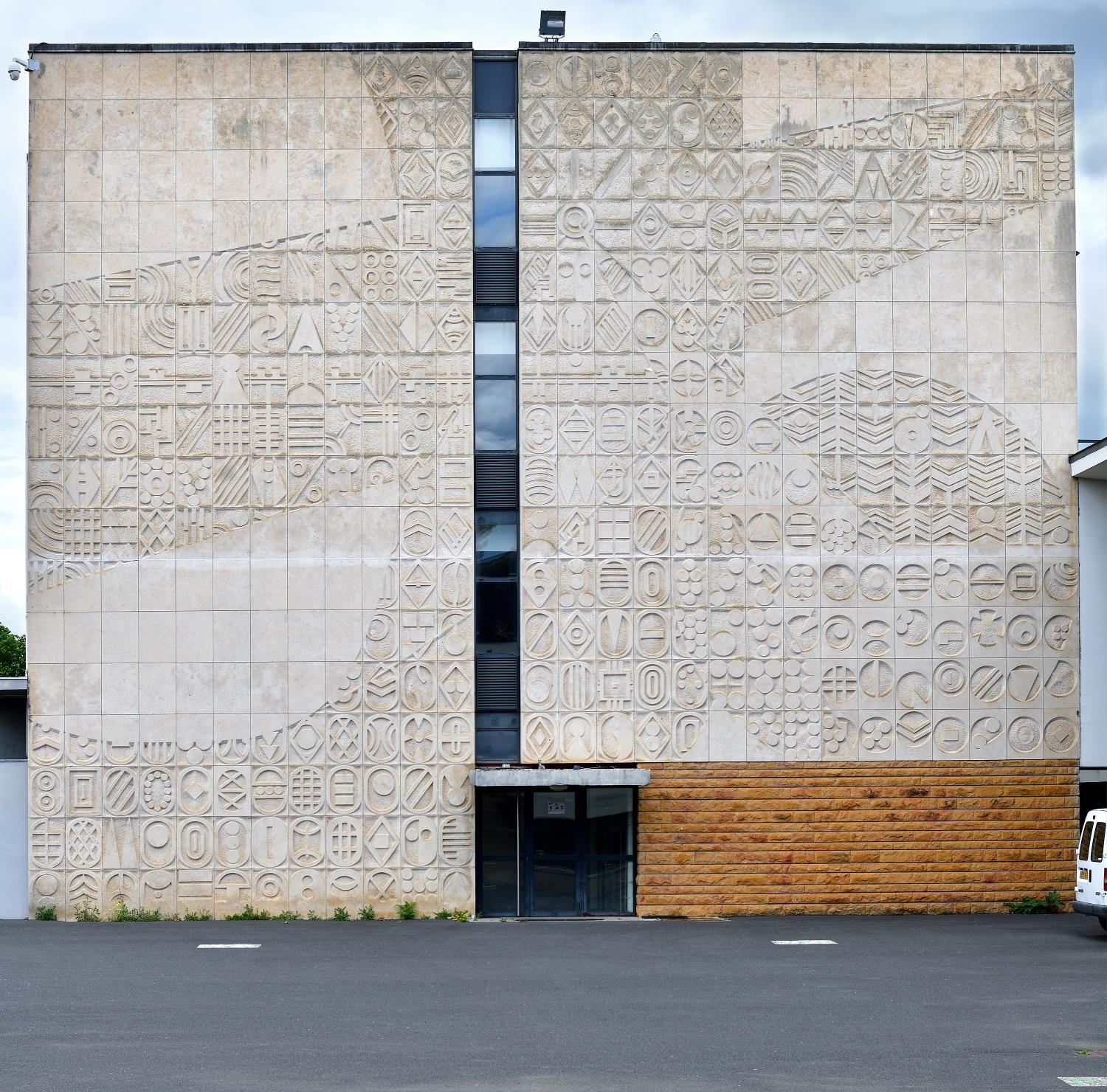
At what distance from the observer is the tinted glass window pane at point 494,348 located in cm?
2394

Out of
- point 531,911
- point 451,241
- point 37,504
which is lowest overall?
point 531,911

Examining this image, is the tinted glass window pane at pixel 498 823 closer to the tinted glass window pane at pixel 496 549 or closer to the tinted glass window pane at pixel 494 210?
the tinted glass window pane at pixel 496 549

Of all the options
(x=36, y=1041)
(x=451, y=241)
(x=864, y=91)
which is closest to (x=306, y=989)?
(x=36, y=1041)

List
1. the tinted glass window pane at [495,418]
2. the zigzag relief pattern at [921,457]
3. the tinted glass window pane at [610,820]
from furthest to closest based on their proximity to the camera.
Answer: the tinted glass window pane at [495,418], the zigzag relief pattern at [921,457], the tinted glass window pane at [610,820]

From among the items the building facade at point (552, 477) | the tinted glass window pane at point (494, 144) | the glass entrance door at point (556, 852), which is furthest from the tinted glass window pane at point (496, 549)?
the tinted glass window pane at point (494, 144)

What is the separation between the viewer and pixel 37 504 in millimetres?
23516

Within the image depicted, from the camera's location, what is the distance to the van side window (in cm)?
2111

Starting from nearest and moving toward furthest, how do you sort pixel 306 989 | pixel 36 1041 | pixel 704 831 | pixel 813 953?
pixel 36 1041, pixel 306 989, pixel 813 953, pixel 704 831

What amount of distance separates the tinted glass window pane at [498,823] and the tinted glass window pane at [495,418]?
604 centimetres

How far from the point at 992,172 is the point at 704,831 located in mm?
12614

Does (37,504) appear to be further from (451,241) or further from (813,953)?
(813,953)

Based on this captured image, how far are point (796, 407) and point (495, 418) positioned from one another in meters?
5.26

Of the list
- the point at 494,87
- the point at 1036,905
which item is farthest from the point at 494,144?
the point at 1036,905

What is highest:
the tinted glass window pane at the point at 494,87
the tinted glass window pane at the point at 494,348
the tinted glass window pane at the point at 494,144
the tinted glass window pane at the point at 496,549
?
the tinted glass window pane at the point at 494,87
